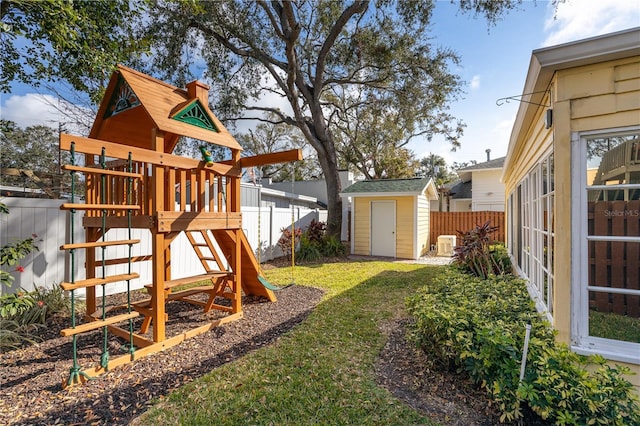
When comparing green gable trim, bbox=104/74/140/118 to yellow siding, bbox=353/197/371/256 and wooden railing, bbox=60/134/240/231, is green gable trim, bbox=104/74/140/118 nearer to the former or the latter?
wooden railing, bbox=60/134/240/231

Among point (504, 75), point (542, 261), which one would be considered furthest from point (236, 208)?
point (504, 75)

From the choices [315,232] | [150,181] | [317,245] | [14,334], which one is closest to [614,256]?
[150,181]

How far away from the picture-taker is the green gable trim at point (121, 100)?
407cm

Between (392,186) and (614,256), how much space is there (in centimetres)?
852

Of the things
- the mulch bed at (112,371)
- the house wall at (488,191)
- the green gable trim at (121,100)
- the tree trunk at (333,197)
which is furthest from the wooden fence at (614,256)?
the house wall at (488,191)

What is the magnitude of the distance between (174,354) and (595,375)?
3.92 meters

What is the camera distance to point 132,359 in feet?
10.6

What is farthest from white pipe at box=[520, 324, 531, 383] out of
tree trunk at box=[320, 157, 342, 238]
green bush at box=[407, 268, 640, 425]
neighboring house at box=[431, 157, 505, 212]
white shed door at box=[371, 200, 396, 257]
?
neighboring house at box=[431, 157, 505, 212]

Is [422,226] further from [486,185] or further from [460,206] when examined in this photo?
[460,206]

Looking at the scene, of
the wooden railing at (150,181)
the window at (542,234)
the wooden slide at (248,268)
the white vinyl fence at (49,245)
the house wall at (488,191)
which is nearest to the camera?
the window at (542,234)

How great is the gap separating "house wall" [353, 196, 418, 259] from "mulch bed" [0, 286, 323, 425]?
22.7 feet

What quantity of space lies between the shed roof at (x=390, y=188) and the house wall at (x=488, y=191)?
579 cm

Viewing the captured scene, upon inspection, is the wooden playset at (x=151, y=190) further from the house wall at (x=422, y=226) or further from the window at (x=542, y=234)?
the house wall at (x=422, y=226)

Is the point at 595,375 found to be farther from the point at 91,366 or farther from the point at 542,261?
the point at 91,366
